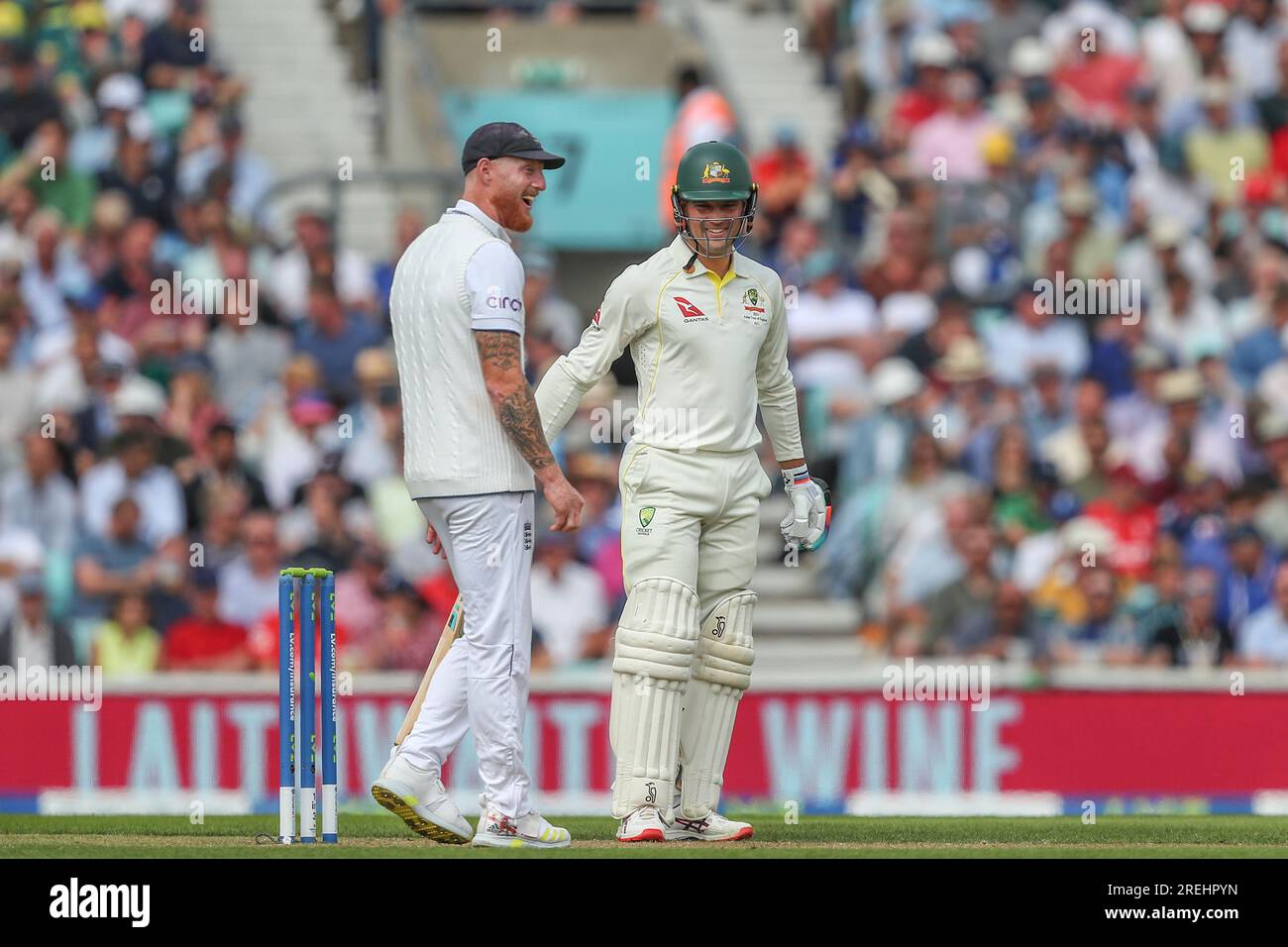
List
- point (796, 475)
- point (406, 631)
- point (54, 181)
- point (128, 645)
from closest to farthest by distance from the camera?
1. point (796, 475)
2. point (406, 631)
3. point (128, 645)
4. point (54, 181)

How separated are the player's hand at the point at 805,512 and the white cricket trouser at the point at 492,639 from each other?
1.19 m

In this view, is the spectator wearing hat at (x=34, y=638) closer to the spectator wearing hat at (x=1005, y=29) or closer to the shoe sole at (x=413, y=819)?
the shoe sole at (x=413, y=819)

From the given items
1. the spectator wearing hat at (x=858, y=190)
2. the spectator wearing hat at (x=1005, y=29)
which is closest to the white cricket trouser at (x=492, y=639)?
the spectator wearing hat at (x=858, y=190)

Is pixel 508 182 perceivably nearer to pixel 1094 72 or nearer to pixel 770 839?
pixel 770 839

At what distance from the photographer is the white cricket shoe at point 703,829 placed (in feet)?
30.6

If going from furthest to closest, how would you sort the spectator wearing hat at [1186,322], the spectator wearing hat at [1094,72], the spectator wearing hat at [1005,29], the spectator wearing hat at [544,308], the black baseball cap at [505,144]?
1. the spectator wearing hat at [1005,29]
2. the spectator wearing hat at [1094,72]
3. the spectator wearing hat at [1186,322]
4. the spectator wearing hat at [544,308]
5. the black baseball cap at [505,144]

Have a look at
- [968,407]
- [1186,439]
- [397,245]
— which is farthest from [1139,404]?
[397,245]

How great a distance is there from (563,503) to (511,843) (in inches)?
46.0

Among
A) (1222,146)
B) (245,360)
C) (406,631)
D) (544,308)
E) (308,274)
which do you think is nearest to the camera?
(406,631)

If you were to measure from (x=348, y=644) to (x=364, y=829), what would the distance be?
437 centimetres

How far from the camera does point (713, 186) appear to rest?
30.6 feet

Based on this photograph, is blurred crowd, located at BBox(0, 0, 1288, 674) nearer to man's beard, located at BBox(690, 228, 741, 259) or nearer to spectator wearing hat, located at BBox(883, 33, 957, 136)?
spectator wearing hat, located at BBox(883, 33, 957, 136)
